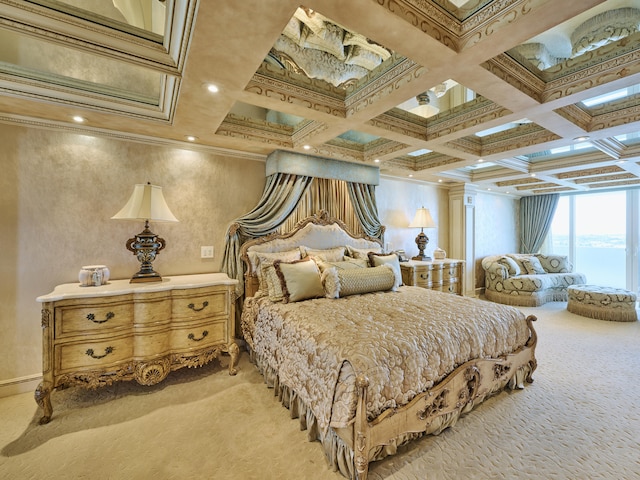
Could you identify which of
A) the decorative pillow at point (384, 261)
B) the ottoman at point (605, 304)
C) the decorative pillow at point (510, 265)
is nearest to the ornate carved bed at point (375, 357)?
the decorative pillow at point (384, 261)

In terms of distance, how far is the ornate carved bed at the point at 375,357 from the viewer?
4.88ft

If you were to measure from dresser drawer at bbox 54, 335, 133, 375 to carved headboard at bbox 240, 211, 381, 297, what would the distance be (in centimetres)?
120

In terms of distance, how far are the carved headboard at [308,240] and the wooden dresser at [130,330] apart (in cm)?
43

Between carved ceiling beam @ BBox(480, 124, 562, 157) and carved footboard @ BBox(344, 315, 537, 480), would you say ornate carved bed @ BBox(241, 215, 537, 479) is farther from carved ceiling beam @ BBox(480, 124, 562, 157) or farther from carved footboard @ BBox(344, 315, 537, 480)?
carved ceiling beam @ BBox(480, 124, 562, 157)

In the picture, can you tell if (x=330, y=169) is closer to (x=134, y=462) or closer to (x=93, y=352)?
(x=93, y=352)

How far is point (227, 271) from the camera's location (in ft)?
10.3

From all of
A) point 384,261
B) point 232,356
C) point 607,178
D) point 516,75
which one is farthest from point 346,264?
point 607,178

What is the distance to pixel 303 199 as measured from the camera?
362 cm

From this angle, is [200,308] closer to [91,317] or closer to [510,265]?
[91,317]

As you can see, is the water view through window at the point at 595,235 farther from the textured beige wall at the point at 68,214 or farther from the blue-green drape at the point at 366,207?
the textured beige wall at the point at 68,214

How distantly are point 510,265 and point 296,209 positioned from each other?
4699 mm

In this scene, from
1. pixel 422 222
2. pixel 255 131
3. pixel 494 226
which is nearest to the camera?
pixel 255 131

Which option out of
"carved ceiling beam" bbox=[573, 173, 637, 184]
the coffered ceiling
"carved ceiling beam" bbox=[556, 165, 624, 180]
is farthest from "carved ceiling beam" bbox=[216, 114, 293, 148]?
"carved ceiling beam" bbox=[573, 173, 637, 184]

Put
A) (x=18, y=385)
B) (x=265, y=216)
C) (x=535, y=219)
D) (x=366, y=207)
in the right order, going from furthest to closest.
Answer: (x=535, y=219) < (x=366, y=207) < (x=265, y=216) < (x=18, y=385)
